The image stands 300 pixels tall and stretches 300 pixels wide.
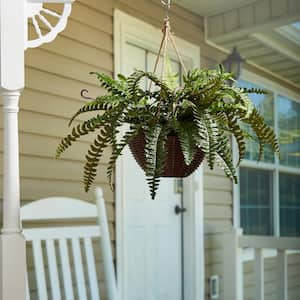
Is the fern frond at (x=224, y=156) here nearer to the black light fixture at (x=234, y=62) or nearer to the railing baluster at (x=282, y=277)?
the railing baluster at (x=282, y=277)

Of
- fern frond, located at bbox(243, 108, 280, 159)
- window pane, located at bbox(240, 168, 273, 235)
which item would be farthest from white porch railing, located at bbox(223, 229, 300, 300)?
fern frond, located at bbox(243, 108, 280, 159)

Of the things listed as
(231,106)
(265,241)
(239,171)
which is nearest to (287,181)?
(239,171)

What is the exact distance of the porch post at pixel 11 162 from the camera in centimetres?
125

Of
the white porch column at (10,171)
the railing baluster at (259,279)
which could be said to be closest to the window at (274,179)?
the railing baluster at (259,279)

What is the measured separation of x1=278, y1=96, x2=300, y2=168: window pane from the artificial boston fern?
134 inches

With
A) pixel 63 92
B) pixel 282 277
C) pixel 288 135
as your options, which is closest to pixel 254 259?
pixel 282 277

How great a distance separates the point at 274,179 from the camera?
4.66 m

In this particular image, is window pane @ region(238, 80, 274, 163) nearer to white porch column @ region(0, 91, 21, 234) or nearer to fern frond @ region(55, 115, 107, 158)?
fern frond @ region(55, 115, 107, 158)

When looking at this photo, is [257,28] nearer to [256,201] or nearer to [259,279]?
[256,201]

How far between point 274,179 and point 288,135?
515 millimetres

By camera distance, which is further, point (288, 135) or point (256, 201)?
point (288, 135)

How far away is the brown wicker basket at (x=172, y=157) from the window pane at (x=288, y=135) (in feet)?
11.2

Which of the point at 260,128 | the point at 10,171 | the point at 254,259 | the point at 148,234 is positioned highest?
the point at 260,128

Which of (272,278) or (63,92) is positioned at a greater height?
(63,92)
